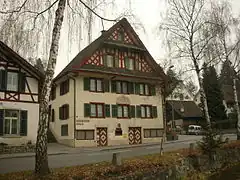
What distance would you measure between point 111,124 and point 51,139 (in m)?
8.45

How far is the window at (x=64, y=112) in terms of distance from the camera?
32247mm

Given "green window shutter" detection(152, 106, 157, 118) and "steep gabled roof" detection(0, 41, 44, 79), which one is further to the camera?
"green window shutter" detection(152, 106, 157, 118)

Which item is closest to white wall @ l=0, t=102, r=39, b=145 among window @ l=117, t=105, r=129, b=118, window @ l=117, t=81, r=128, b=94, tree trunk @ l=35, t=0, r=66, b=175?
window @ l=117, t=105, r=129, b=118

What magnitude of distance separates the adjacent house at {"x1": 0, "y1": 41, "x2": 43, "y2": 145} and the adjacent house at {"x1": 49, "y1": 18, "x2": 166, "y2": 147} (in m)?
5.14

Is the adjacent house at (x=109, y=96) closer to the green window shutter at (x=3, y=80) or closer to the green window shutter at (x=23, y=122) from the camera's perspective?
the green window shutter at (x=23, y=122)

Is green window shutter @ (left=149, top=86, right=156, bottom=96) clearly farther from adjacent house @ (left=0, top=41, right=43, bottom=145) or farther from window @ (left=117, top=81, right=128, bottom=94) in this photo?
adjacent house @ (left=0, top=41, right=43, bottom=145)

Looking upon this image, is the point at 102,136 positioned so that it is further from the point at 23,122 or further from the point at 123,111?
the point at 23,122

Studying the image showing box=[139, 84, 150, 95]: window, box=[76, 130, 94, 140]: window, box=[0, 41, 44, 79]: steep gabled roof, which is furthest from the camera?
box=[139, 84, 150, 95]: window

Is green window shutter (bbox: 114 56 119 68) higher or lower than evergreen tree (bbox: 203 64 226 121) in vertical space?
higher

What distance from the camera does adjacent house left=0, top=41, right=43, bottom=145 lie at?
80.0ft

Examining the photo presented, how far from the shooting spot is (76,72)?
30.4 m

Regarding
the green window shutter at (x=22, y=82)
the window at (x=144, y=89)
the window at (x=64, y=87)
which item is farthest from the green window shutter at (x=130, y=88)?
the green window shutter at (x=22, y=82)

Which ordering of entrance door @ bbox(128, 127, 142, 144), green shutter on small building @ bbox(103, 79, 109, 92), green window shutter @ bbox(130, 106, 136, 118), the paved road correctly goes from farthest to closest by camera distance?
green window shutter @ bbox(130, 106, 136, 118), entrance door @ bbox(128, 127, 142, 144), green shutter on small building @ bbox(103, 79, 109, 92), the paved road

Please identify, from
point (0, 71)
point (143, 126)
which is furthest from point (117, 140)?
point (0, 71)
